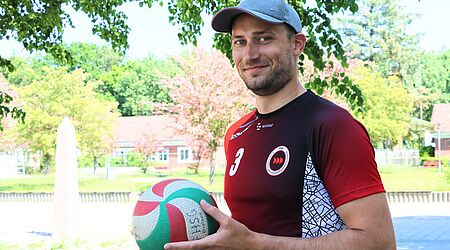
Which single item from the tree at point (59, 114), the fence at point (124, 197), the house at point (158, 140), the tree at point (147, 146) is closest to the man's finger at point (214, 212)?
the fence at point (124, 197)

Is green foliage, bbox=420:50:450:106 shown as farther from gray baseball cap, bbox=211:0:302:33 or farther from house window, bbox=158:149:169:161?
gray baseball cap, bbox=211:0:302:33

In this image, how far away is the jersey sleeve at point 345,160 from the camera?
2391 mm

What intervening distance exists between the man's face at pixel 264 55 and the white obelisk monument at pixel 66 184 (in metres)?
13.2

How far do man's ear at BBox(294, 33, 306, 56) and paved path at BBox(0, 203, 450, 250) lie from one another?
36.3 feet

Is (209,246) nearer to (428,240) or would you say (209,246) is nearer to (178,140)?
(428,240)

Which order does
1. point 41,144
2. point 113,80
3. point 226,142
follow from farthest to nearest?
1. point 113,80
2. point 41,144
3. point 226,142

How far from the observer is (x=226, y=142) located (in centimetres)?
317

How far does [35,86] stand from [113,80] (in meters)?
39.3

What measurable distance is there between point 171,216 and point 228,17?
0.81 metres

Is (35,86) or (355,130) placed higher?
(35,86)

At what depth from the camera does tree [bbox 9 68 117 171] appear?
147 ft

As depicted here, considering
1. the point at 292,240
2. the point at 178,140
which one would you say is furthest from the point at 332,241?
the point at 178,140

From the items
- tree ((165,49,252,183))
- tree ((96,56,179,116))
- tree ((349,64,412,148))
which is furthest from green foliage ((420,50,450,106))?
tree ((165,49,252,183))

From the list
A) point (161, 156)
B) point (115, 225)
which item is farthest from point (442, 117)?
point (115, 225)
